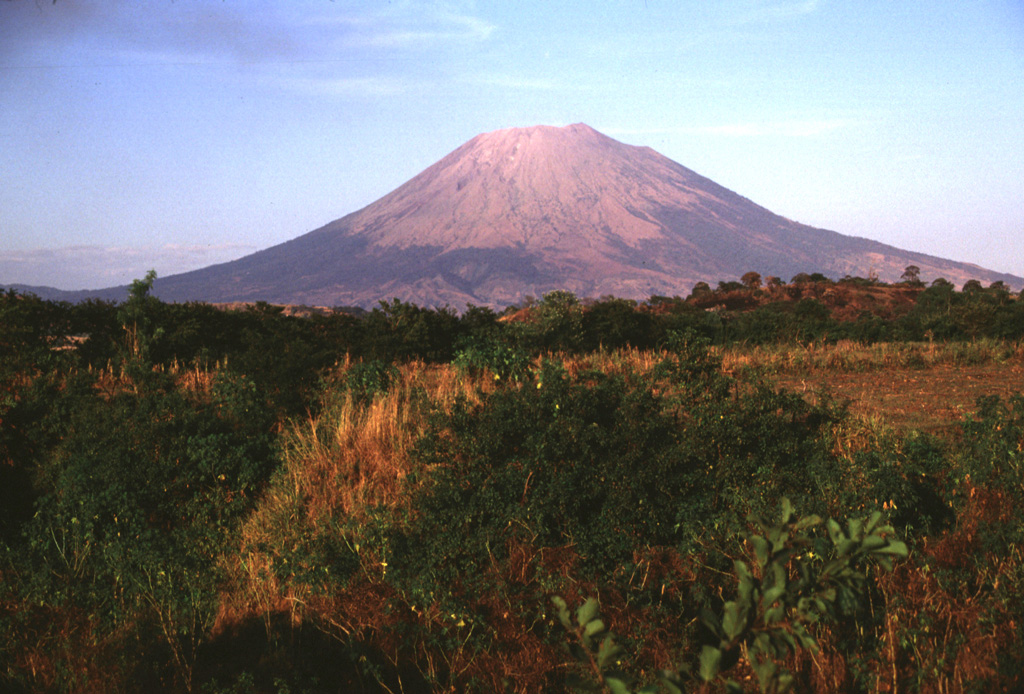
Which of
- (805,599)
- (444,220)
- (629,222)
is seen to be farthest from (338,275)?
(805,599)

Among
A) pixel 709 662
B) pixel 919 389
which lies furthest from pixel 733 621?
pixel 919 389

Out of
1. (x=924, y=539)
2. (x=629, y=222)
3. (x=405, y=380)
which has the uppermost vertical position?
(x=629, y=222)

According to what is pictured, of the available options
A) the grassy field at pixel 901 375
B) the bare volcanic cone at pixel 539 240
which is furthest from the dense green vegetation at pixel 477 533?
the bare volcanic cone at pixel 539 240

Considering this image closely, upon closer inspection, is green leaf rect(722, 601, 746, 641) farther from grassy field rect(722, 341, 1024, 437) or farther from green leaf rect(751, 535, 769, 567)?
grassy field rect(722, 341, 1024, 437)

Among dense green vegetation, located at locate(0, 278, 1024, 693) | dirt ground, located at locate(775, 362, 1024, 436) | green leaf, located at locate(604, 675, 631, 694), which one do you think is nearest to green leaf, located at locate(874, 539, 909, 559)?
dense green vegetation, located at locate(0, 278, 1024, 693)

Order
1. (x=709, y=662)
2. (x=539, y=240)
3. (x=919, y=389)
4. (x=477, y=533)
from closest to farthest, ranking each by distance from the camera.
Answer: (x=709, y=662)
(x=477, y=533)
(x=919, y=389)
(x=539, y=240)

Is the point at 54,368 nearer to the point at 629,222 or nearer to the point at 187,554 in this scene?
the point at 187,554

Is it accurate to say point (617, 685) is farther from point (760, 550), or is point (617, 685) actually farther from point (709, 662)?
point (760, 550)
